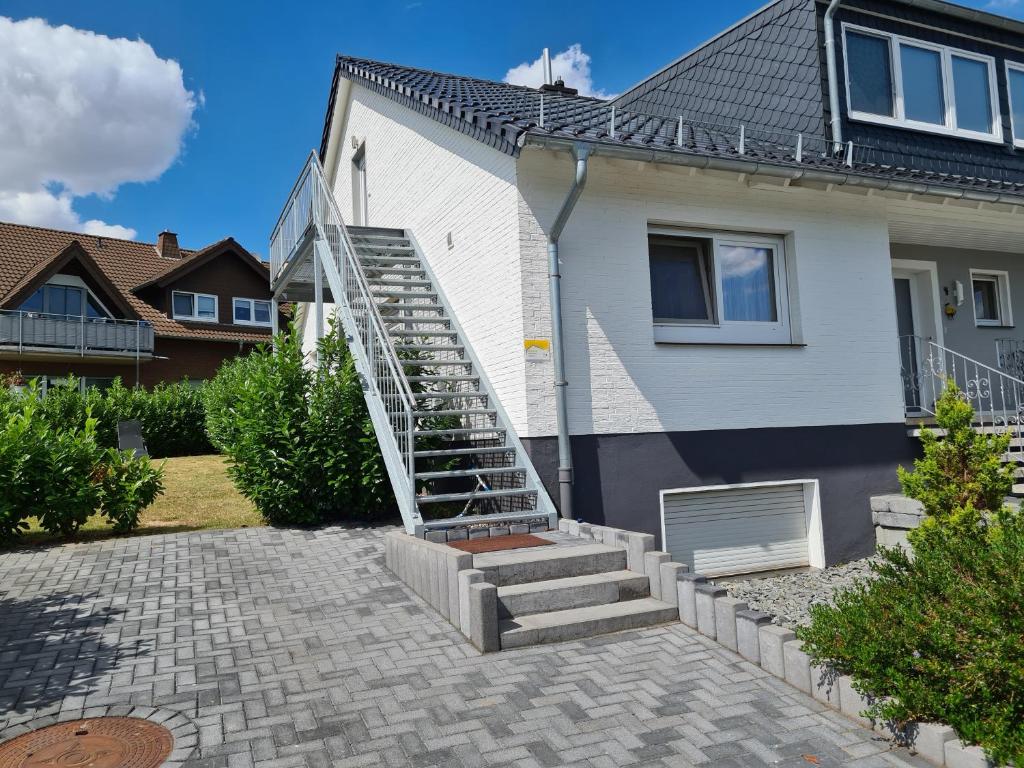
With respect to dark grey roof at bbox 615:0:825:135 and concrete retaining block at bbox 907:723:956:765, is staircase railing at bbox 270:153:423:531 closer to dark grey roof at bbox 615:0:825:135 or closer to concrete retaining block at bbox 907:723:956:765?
concrete retaining block at bbox 907:723:956:765

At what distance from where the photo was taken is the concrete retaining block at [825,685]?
156 inches

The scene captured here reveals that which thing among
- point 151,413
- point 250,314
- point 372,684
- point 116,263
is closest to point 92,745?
point 372,684

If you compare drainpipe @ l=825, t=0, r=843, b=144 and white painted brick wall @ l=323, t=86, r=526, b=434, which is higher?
drainpipe @ l=825, t=0, r=843, b=144

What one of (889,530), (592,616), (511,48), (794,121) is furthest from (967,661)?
(511,48)

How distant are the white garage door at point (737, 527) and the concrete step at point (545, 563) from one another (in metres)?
2.05

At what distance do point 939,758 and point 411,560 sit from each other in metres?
3.92

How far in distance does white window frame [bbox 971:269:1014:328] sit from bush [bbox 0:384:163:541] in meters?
12.0

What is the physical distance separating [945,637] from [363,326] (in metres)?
6.92

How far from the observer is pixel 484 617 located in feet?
15.7

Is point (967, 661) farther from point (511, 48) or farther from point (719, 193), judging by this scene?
point (511, 48)

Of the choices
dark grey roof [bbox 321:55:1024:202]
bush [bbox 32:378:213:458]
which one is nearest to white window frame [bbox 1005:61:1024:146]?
dark grey roof [bbox 321:55:1024:202]

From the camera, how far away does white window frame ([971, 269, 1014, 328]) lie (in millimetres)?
11352

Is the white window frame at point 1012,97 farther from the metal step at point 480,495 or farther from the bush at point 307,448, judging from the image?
the bush at point 307,448

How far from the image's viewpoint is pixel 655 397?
7742mm
